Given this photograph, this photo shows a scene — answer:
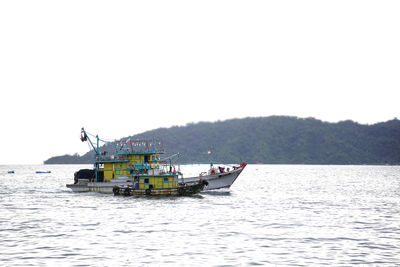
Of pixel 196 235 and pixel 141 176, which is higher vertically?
pixel 141 176

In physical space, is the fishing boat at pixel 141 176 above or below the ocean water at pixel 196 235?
above

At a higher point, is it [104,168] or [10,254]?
[104,168]

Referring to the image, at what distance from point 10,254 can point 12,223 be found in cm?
1560

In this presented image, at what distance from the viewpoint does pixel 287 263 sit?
89.2 ft

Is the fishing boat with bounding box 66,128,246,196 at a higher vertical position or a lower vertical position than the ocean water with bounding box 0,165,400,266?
higher

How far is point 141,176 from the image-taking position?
208 feet

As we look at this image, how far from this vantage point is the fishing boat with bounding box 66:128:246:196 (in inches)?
2468

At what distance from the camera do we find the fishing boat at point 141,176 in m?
62.7

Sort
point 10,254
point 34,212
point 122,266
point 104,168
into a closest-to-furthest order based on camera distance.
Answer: point 122,266
point 10,254
point 34,212
point 104,168

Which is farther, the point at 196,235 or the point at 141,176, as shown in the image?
the point at 141,176

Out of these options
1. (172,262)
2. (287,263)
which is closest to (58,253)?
(172,262)

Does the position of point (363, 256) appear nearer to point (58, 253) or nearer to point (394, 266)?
point (394, 266)

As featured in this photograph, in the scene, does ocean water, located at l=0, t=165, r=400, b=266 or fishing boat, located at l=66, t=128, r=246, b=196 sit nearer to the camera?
ocean water, located at l=0, t=165, r=400, b=266

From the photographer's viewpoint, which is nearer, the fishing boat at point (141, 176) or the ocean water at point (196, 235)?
the ocean water at point (196, 235)
